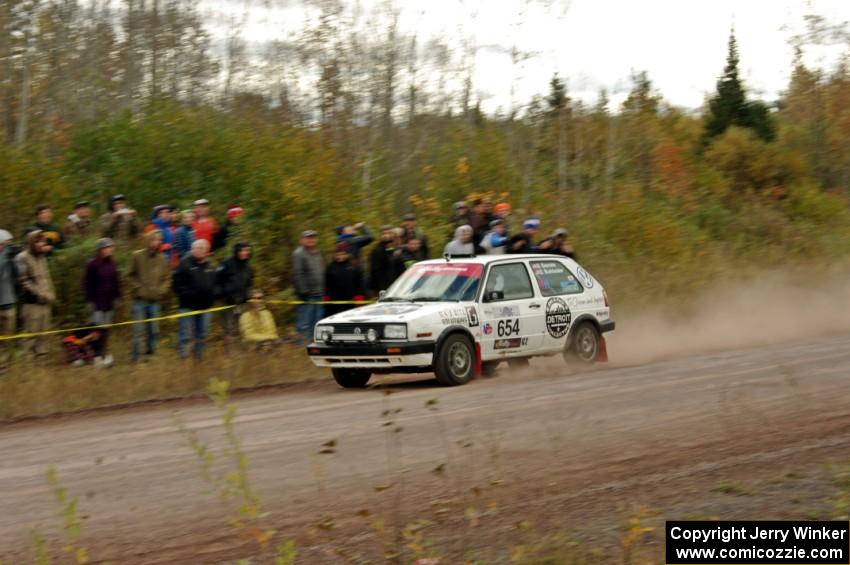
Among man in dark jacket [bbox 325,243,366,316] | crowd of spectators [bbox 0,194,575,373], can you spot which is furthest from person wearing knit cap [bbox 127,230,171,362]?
man in dark jacket [bbox 325,243,366,316]

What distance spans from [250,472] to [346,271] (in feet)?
28.8

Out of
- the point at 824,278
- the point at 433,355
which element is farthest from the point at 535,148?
the point at 433,355

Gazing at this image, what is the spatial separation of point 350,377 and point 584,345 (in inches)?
143

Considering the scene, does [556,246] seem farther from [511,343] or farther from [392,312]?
[392,312]

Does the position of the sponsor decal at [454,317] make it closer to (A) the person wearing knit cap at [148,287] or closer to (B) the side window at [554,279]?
(B) the side window at [554,279]

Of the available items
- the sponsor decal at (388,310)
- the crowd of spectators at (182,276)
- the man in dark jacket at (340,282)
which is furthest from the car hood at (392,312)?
the man in dark jacket at (340,282)

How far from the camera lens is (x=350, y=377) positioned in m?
15.1

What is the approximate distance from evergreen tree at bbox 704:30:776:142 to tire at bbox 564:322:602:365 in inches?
1351

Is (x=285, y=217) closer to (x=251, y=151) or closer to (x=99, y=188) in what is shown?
(x=251, y=151)

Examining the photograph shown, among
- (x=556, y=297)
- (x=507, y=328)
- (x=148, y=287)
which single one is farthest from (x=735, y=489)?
(x=148, y=287)

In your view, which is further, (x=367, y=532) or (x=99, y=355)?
(x=99, y=355)

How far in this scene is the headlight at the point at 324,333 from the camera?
48.2ft

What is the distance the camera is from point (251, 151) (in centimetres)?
2184

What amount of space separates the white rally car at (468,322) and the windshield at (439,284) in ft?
0.04
